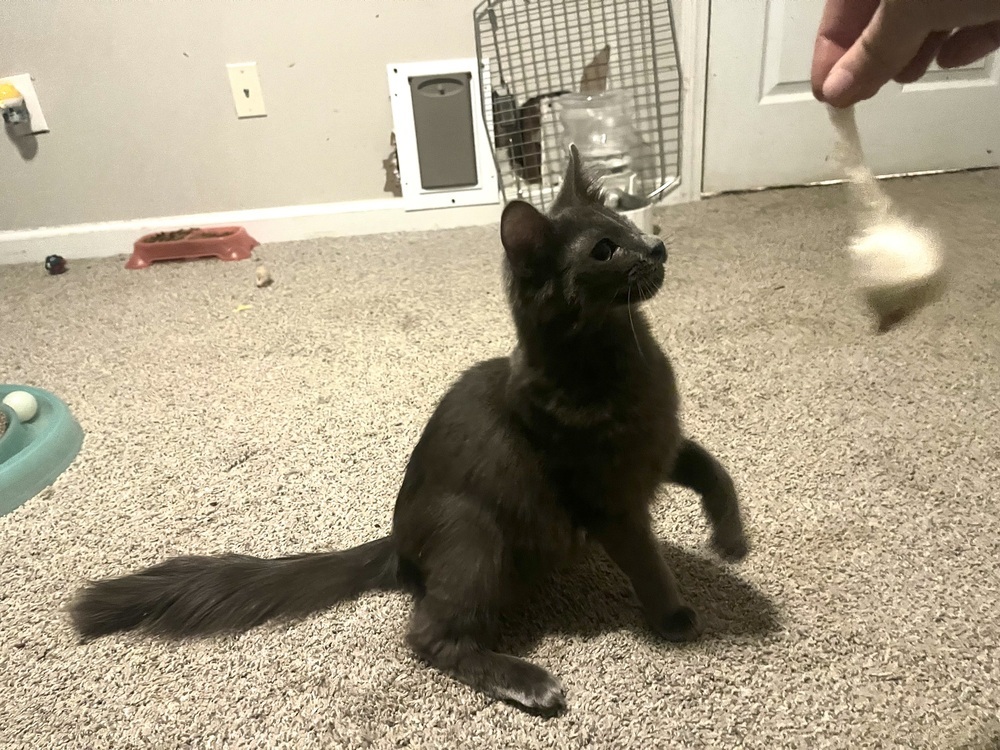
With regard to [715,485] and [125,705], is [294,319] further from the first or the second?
[715,485]

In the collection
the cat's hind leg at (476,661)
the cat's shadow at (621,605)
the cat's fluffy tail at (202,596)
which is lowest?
the cat's shadow at (621,605)

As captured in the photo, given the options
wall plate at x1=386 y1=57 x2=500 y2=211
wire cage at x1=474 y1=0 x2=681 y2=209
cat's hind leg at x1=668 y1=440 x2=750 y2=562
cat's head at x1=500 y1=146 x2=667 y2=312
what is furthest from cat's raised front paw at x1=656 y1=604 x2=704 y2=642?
wall plate at x1=386 y1=57 x2=500 y2=211

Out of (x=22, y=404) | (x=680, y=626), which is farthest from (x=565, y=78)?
(x=680, y=626)

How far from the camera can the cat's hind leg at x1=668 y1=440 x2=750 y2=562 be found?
969mm

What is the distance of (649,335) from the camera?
88 centimetres

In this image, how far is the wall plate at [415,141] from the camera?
7.14ft

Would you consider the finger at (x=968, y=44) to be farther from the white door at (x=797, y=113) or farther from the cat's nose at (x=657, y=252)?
the white door at (x=797, y=113)

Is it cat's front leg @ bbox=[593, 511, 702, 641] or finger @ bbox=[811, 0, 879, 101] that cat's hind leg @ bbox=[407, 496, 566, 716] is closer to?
cat's front leg @ bbox=[593, 511, 702, 641]

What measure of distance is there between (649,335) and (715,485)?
0.81 feet

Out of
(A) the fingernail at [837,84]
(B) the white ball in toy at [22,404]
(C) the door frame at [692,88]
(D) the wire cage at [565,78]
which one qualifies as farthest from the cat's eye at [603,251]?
(C) the door frame at [692,88]

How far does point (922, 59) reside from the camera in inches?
32.0

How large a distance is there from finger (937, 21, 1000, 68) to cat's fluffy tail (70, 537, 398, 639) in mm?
1010

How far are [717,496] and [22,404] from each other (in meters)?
1.27

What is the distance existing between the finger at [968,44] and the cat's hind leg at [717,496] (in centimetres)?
56
